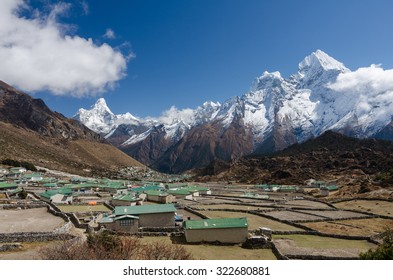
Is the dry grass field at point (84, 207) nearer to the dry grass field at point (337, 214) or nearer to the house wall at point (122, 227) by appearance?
the house wall at point (122, 227)

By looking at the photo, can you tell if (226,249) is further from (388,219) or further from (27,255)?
(388,219)

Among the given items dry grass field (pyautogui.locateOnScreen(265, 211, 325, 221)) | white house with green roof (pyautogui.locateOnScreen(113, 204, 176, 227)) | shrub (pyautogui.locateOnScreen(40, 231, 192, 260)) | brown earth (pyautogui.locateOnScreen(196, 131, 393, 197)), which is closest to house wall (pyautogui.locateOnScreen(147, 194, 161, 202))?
dry grass field (pyautogui.locateOnScreen(265, 211, 325, 221))

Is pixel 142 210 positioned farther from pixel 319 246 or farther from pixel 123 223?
pixel 319 246

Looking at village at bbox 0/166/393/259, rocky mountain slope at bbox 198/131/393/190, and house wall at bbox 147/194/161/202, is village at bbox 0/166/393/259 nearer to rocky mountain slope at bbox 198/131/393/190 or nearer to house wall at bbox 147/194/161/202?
house wall at bbox 147/194/161/202

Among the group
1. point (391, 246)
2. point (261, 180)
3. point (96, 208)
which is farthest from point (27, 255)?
point (261, 180)

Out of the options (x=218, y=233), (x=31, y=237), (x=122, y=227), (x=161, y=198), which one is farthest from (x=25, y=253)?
(x=161, y=198)
